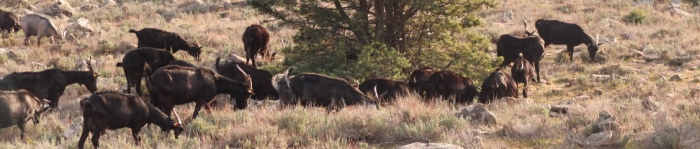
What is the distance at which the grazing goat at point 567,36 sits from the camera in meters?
20.8

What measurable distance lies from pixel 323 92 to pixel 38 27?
13.7 m

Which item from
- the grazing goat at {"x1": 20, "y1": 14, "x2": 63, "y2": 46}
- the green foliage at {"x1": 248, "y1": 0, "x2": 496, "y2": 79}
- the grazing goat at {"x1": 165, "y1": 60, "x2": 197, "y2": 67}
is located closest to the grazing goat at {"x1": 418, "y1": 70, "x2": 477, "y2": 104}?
the green foliage at {"x1": 248, "y1": 0, "x2": 496, "y2": 79}

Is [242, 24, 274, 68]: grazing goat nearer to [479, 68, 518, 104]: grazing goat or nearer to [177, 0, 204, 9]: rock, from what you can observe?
[479, 68, 518, 104]: grazing goat

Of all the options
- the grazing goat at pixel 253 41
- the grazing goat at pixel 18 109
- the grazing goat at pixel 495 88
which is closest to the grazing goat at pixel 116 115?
the grazing goat at pixel 18 109

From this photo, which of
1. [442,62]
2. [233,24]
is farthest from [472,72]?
[233,24]

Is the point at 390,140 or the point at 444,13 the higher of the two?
the point at 444,13

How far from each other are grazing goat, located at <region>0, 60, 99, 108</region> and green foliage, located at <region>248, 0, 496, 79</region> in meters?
3.64

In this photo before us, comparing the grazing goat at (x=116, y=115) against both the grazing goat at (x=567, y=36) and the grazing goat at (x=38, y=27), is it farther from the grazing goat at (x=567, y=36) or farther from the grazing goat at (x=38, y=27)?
the grazing goat at (x=38, y=27)

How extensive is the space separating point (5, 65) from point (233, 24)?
33.5 feet

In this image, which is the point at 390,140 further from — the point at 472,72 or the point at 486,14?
the point at 486,14

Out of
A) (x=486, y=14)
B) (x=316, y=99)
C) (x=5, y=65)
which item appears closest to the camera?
(x=316, y=99)

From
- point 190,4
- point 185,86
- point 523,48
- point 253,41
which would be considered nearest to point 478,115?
point 185,86

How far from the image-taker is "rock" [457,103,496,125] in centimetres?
1057

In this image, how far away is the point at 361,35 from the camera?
15789mm
